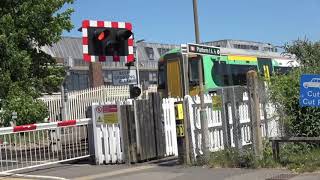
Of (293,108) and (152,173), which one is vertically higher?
(293,108)

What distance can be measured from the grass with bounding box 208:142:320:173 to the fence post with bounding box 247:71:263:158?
218mm

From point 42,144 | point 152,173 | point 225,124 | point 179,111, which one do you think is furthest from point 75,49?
point 152,173

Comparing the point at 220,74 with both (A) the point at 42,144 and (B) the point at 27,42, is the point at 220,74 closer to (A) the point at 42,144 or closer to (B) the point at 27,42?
(B) the point at 27,42

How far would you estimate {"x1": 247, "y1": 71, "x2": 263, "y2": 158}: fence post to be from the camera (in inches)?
480

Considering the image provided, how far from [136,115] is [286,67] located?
16099 millimetres

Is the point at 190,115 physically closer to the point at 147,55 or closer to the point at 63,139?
the point at 63,139

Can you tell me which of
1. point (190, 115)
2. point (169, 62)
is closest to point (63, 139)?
point (190, 115)

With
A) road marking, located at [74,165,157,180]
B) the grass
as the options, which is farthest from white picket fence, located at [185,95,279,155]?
road marking, located at [74,165,157,180]

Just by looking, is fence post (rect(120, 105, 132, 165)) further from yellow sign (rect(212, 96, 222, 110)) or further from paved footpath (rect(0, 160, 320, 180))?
yellow sign (rect(212, 96, 222, 110))

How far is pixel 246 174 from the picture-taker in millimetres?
11383

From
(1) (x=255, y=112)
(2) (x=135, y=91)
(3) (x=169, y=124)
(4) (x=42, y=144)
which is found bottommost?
(4) (x=42, y=144)

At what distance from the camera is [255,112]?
40.1 ft

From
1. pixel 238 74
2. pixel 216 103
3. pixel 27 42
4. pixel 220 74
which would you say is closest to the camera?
pixel 216 103

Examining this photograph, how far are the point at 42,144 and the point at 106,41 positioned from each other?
3244mm
